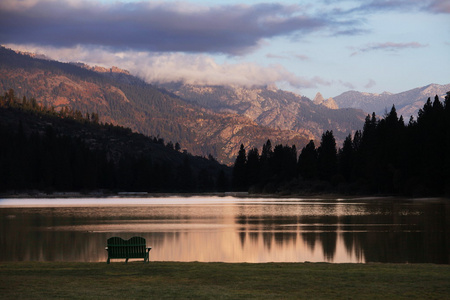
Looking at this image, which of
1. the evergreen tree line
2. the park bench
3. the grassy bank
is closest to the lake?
the park bench

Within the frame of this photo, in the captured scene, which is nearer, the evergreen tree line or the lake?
the lake

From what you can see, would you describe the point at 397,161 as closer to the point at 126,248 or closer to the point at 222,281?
the point at 126,248

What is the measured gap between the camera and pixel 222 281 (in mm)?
23625

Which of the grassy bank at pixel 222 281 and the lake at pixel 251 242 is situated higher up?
the grassy bank at pixel 222 281

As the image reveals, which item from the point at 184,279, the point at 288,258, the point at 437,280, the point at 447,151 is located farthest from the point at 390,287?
the point at 447,151

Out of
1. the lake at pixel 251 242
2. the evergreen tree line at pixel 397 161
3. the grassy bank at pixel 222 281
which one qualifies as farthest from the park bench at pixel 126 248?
the evergreen tree line at pixel 397 161

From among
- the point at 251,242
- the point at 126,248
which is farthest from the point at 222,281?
the point at 251,242

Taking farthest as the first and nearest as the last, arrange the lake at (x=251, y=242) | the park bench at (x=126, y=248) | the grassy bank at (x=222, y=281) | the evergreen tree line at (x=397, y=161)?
the evergreen tree line at (x=397, y=161) < the lake at (x=251, y=242) < the park bench at (x=126, y=248) < the grassy bank at (x=222, y=281)

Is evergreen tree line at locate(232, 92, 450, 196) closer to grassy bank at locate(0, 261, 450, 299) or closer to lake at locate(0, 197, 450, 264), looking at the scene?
lake at locate(0, 197, 450, 264)

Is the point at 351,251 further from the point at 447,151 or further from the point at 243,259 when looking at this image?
the point at 447,151

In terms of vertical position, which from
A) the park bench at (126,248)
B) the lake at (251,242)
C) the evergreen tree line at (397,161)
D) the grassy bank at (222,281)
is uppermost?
the evergreen tree line at (397,161)

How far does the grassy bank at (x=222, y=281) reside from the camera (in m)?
20.4

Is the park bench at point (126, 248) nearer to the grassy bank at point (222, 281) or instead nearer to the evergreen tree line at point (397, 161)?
the grassy bank at point (222, 281)

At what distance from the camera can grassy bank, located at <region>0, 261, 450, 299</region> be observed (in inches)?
803
